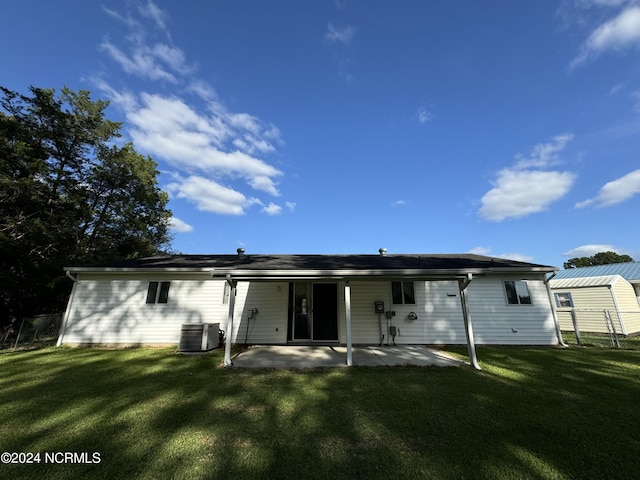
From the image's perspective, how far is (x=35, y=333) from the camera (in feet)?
33.7

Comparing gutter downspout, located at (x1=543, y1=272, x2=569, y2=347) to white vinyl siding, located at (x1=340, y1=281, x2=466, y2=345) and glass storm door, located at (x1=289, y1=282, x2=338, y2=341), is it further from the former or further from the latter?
glass storm door, located at (x1=289, y1=282, x2=338, y2=341)

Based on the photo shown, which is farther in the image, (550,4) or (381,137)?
(381,137)

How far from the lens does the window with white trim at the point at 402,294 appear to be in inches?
378

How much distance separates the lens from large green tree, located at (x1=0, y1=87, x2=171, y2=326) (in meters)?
13.6

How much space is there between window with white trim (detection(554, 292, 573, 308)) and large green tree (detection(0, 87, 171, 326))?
27.3 metres

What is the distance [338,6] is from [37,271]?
19.1 m

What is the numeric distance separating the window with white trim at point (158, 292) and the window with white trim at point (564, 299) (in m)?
20.1

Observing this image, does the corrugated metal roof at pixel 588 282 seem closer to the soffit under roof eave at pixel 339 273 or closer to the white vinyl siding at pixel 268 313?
the white vinyl siding at pixel 268 313

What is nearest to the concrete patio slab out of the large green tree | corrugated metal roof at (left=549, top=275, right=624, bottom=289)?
corrugated metal roof at (left=549, top=275, right=624, bottom=289)

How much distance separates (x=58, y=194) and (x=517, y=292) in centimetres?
2377

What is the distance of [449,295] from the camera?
9.59 m

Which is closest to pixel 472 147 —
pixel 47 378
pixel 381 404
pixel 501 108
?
pixel 501 108

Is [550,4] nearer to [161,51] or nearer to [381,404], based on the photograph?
[381,404]

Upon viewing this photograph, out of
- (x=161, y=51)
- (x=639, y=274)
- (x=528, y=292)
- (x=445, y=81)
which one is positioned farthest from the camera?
(x=639, y=274)
